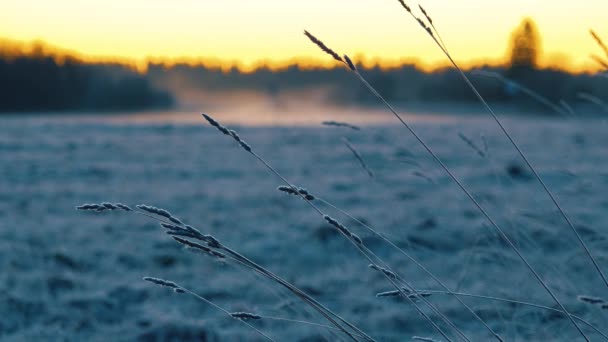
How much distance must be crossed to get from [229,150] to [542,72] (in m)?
33.8

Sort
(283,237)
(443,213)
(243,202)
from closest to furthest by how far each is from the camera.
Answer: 1. (283,237)
2. (443,213)
3. (243,202)

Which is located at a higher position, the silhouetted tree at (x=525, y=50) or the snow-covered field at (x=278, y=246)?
the silhouetted tree at (x=525, y=50)

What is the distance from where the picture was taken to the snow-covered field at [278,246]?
95.3 inches

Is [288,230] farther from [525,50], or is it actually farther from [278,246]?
[525,50]

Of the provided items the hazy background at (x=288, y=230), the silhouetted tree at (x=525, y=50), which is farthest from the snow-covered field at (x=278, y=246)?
the silhouetted tree at (x=525, y=50)

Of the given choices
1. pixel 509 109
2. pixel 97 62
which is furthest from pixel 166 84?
pixel 509 109

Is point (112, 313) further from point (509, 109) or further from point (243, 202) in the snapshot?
point (509, 109)

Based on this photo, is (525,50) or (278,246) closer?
(278,246)

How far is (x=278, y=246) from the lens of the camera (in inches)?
168

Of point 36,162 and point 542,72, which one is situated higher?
point 542,72

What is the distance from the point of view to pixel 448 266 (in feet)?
11.6

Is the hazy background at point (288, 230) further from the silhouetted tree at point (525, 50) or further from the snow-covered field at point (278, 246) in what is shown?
the silhouetted tree at point (525, 50)

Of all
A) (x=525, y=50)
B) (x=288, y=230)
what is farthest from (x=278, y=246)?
(x=525, y=50)

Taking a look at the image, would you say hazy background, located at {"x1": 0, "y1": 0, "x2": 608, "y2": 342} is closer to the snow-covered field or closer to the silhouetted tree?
the snow-covered field
